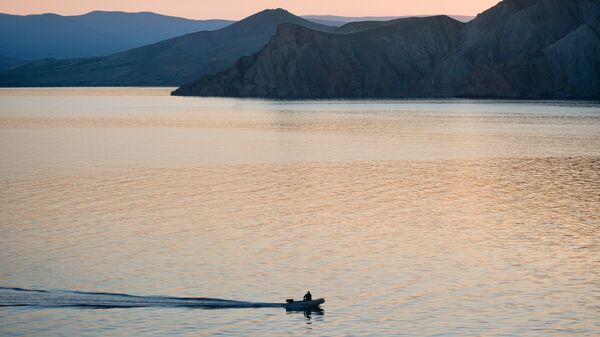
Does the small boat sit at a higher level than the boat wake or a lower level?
higher

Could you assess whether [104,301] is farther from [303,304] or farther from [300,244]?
[300,244]

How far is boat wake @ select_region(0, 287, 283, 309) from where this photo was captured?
3912cm

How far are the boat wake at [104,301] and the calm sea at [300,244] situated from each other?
123 millimetres

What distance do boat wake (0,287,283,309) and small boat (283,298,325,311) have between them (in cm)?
61

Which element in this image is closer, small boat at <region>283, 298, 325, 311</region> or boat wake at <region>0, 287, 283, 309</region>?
small boat at <region>283, 298, 325, 311</region>

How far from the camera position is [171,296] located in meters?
40.6

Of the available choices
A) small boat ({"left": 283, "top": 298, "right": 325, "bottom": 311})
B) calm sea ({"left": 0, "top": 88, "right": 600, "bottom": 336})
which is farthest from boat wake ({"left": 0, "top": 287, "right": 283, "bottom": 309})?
small boat ({"left": 283, "top": 298, "right": 325, "bottom": 311})

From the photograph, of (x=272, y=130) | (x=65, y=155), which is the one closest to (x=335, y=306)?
(x=65, y=155)

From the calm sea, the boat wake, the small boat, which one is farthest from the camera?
the boat wake

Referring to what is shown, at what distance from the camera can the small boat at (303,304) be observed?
38250 millimetres

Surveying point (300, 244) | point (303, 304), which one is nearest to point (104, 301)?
point (303, 304)

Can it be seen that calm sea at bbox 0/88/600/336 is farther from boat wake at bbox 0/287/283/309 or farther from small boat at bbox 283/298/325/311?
small boat at bbox 283/298/325/311

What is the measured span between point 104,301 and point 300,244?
1463 centimetres

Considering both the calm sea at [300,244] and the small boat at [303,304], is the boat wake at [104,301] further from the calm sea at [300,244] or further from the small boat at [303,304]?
the small boat at [303,304]
